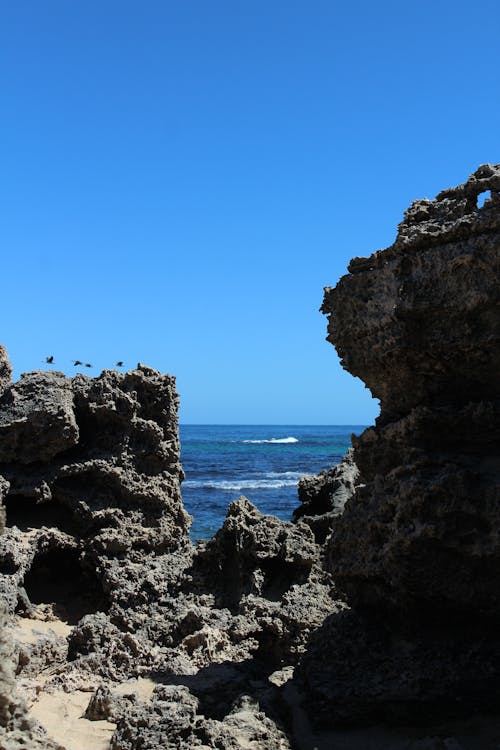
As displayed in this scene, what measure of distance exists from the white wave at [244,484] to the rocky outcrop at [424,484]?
21050mm

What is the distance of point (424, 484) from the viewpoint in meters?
4.20

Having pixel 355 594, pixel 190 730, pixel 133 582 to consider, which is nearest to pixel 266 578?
pixel 133 582

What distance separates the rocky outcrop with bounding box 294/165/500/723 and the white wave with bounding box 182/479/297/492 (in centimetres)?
2105

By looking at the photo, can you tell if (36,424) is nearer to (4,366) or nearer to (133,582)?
(133,582)

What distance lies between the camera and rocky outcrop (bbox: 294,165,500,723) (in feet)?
13.4

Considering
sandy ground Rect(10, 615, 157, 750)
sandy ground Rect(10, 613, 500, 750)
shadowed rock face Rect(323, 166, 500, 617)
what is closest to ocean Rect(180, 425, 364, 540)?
sandy ground Rect(10, 615, 157, 750)

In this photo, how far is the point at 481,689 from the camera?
4.02 meters

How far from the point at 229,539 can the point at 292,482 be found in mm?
23433

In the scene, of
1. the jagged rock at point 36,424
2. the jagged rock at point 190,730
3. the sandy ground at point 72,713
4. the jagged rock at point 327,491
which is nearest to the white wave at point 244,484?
the jagged rock at point 327,491

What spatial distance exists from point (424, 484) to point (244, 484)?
24.3m

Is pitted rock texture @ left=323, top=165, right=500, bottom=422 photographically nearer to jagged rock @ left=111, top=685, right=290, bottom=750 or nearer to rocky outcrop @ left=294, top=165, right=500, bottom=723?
rocky outcrop @ left=294, top=165, right=500, bottom=723

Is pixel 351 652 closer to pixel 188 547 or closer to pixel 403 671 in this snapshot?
pixel 403 671

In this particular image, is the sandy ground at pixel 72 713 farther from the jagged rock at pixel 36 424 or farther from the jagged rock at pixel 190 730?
the jagged rock at pixel 36 424

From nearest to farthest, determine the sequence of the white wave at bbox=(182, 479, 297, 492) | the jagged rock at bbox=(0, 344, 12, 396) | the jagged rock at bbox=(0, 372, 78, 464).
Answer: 1. the jagged rock at bbox=(0, 372, 78, 464)
2. the jagged rock at bbox=(0, 344, 12, 396)
3. the white wave at bbox=(182, 479, 297, 492)
